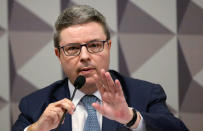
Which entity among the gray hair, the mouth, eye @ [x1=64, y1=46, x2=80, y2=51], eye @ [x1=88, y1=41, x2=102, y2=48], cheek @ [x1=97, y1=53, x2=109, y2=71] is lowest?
the mouth

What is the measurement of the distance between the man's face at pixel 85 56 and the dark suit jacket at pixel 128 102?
27 cm

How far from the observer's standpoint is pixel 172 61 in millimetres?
2404

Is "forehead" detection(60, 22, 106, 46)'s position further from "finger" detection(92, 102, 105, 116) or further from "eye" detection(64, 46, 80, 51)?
"finger" detection(92, 102, 105, 116)

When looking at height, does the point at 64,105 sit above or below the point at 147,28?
below

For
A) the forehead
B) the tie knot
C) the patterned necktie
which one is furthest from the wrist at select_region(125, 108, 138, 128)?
the forehead

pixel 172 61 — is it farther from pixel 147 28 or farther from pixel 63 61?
pixel 63 61

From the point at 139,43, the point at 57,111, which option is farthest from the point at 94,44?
the point at 139,43

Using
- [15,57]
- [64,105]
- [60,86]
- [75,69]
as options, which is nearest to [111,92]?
[64,105]

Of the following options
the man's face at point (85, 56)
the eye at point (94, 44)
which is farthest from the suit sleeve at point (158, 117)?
the eye at point (94, 44)

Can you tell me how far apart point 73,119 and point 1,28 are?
1188 millimetres

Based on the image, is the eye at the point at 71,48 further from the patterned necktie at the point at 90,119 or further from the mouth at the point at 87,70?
the patterned necktie at the point at 90,119

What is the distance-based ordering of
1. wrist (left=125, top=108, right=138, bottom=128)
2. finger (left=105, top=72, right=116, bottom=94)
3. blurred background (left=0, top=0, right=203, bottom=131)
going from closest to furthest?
finger (left=105, top=72, right=116, bottom=94)
wrist (left=125, top=108, right=138, bottom=128)
blurred background (left=0, top=0, right=203, bottom=131)

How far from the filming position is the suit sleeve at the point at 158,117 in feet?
5.10

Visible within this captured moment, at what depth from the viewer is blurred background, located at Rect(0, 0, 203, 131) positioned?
240 cm
